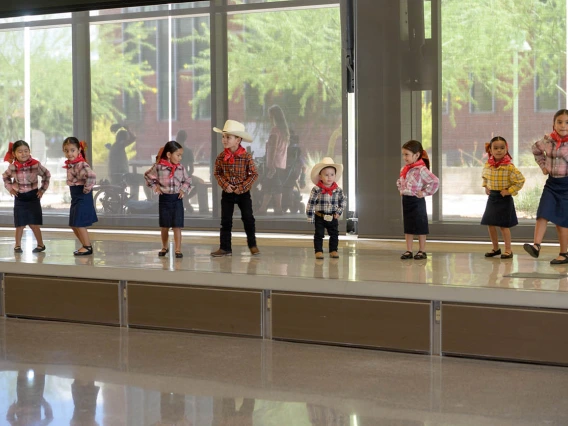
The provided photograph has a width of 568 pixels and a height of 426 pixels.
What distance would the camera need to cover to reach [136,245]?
8.31 m

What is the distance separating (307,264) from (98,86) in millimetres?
5597

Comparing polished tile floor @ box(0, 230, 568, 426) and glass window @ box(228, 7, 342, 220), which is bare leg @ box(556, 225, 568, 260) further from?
glass window @ box(228, 7, 342, 220)

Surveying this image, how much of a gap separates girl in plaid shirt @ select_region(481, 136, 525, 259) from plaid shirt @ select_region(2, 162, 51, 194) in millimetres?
4062

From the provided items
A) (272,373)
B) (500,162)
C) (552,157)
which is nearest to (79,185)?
(272,373)

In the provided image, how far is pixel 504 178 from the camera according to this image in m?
6.75

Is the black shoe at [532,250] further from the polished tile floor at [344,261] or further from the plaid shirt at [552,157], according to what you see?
the plaid shirt at [552,157]

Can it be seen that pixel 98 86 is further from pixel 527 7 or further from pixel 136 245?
pixel 527 7

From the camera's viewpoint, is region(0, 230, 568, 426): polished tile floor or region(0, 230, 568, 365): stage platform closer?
region(0, 230, 568, 426): polished tile floor

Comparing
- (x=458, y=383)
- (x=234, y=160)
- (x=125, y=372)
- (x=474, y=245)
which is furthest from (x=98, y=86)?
(x=458, y=383)

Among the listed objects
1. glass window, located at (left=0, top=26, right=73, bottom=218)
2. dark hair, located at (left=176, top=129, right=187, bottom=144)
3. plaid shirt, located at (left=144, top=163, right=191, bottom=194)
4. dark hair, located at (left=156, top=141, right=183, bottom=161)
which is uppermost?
glass window, located at (left=0, top=26, right=73, bottom=218)

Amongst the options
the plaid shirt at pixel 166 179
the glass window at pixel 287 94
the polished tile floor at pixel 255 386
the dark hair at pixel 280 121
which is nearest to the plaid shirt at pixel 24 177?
the plaid shirt at pixel 166 179

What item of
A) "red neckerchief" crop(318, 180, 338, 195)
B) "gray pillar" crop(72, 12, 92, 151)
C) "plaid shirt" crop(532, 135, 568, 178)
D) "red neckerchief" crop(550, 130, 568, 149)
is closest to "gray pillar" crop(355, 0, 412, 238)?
"red neckerchief" crop(318, 180, 338, 195)

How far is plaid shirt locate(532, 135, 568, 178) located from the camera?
246 inches

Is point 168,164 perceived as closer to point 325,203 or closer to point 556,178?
point 325,203
